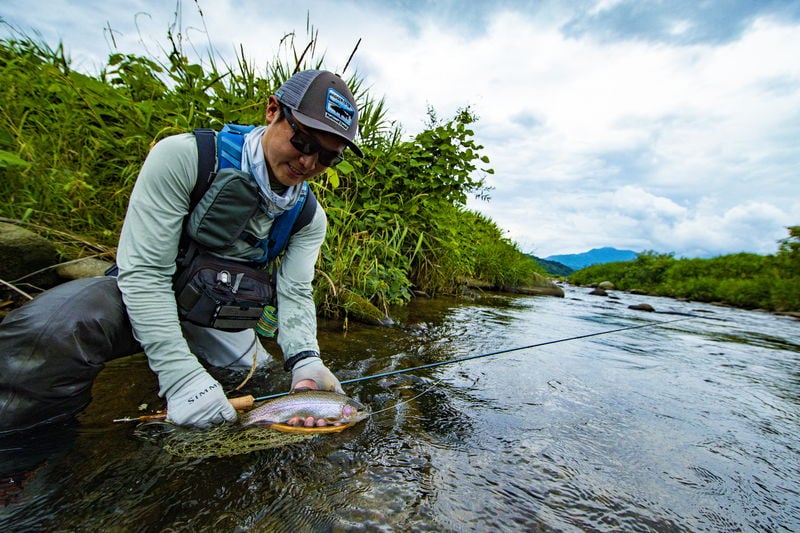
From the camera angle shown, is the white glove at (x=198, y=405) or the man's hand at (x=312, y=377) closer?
the white glove at (x=198, y=405)

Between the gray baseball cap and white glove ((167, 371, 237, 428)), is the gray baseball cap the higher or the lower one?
the higher one

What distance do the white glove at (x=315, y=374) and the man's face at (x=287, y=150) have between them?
3.47 feet

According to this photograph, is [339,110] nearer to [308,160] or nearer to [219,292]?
[308,160]

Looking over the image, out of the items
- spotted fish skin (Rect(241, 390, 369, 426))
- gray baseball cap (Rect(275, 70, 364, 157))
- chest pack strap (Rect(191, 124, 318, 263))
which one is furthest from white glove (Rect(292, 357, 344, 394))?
gray baseball cap (Rect(275, 70, 364, 157))

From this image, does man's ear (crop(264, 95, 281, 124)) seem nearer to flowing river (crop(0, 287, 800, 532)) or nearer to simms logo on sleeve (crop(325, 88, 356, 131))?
simms logo on sleeve (crop(325, 88, 356, 131))

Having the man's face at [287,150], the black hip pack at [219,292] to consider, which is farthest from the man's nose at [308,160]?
the black hip pack at [219,292]

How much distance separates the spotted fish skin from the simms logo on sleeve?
52.6 inches

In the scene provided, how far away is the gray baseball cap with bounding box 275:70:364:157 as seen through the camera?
5.68ft

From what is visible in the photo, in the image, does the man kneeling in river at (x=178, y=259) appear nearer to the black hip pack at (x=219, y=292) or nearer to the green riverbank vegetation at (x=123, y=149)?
the black hip pack at (x=219, y=292)

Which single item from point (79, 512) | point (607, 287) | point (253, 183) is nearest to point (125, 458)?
point (79, 512)

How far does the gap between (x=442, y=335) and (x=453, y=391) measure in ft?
5.65

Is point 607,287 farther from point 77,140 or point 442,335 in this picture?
point 77,140

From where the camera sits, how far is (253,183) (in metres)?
1.89

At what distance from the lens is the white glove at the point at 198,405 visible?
1.62 metres
